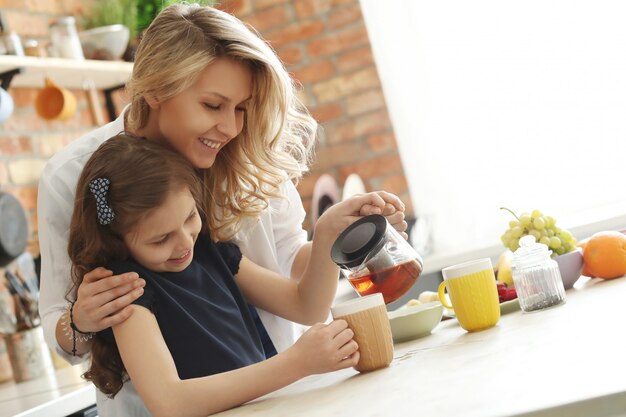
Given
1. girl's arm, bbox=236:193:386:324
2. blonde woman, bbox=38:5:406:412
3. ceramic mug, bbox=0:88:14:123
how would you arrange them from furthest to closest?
ceramic mug, bbox=0:88:14:123 → girl's arm, bbox=236:193:386:324 → blonde woman, bbox=38:5:406:412

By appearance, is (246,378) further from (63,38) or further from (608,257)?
(63,38)

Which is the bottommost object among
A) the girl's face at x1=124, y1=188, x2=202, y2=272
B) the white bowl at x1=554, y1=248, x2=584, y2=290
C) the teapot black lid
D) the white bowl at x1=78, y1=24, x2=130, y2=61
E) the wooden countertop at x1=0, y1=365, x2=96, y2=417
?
the wooden countertop at x1=0, y1=365, x2=96, y2=417

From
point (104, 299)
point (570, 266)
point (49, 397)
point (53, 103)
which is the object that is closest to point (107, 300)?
point (104, 299)

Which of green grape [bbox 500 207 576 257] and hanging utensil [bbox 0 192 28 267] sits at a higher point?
hanging utensil [bbox 0 192 28 267]

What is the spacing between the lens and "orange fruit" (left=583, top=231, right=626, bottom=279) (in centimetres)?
176

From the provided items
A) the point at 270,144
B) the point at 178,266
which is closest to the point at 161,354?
the point at 178,266

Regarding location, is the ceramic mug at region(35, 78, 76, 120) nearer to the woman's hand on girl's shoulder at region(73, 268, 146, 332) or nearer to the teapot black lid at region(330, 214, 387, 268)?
the woman's hand on girl's shoulder at region(73, 268, 146, 332)

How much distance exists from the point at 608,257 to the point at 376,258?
532 millimetres

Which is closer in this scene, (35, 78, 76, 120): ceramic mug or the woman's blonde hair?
the woman's blonde hair

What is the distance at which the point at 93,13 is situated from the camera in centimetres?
381

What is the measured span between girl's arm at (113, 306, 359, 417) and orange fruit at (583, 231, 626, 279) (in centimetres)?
64

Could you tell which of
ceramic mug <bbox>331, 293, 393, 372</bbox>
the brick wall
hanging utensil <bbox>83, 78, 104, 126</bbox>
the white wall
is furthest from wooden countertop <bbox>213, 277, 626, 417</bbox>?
the brick wall

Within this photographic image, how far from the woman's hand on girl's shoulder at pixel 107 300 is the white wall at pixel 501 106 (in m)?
2.38

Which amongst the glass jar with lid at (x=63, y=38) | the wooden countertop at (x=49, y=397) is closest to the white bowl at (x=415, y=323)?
the wooden countertop at (x=49, y=397)
